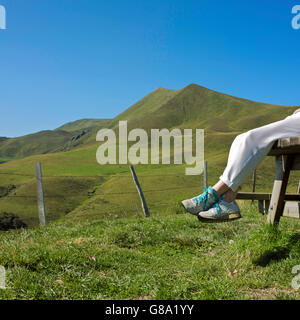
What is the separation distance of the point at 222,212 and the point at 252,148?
691 millimetres

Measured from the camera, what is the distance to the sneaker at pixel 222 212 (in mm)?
2914

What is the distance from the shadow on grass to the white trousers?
3.46 ft

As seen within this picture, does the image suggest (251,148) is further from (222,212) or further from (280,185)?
(280,185)

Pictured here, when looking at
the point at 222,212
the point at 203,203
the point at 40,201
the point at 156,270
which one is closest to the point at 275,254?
the point at 222,212

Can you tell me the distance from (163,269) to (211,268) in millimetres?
546

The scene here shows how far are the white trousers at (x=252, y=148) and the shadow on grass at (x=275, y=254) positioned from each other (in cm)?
106

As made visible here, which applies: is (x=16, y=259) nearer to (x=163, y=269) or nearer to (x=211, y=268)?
(x=163, y=269)

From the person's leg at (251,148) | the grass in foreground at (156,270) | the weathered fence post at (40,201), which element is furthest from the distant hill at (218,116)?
the person's leg at (251,148)

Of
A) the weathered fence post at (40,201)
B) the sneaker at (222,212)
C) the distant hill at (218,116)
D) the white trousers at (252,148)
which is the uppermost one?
the distant hill at (218,116)

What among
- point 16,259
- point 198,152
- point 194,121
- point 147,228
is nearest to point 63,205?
point 147,228

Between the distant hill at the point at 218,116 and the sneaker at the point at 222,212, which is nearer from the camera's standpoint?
the sneaker at the point at 222,212

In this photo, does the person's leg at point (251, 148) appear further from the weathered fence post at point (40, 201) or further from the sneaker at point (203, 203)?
the weathered fence post at point (40, 201)

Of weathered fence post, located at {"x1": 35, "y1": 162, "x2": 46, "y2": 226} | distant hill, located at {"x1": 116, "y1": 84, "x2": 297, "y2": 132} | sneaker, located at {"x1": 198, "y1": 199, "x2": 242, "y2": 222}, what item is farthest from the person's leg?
distant hill, located at {"x1": 116, "y1": 84, "x2": 297, "y2": 132}

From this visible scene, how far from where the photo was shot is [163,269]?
3.38 m
